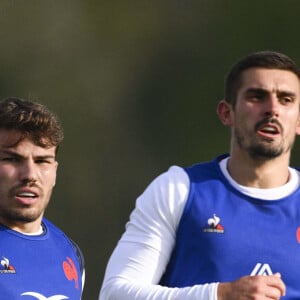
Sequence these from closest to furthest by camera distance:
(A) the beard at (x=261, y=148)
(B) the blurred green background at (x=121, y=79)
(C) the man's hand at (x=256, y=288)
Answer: (C) the man's hand at (x=256, y=288) < (A) the beard at (x=261, y=148) < (B) the blurred green background at (x=121, y=79)

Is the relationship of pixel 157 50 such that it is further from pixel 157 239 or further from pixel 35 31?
pixel 157 239

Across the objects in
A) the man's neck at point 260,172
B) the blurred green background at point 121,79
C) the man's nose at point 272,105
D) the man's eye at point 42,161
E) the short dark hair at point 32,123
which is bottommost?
the blurred green background at point 121,79

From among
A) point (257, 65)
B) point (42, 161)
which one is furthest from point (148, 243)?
point (257, 65)

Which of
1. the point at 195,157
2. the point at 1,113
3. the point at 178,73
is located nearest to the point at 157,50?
the point at 178,73

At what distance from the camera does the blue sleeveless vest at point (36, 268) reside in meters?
7.33

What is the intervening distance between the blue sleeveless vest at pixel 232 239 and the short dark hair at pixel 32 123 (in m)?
0.69

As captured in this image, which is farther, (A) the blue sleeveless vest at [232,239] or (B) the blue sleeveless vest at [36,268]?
(B) the blue sleeveless vest at [36,268]

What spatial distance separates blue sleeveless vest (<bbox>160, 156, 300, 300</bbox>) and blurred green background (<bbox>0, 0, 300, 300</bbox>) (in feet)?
41.3

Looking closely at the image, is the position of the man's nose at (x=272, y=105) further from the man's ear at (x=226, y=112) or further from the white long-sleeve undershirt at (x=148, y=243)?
the white long-sleeve undershirt at (x=148, y=243)

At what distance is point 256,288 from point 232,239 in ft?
1.56

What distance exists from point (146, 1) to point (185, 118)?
2.81 metres

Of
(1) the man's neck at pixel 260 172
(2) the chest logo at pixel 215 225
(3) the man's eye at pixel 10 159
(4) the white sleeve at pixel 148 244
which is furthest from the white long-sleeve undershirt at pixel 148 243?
(3) the man's eye at pixel 10 159

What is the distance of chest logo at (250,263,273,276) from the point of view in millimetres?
7160

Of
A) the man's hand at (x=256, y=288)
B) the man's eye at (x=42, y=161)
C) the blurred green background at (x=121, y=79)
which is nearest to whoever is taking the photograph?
the man's hand at (x=256, y=288)
